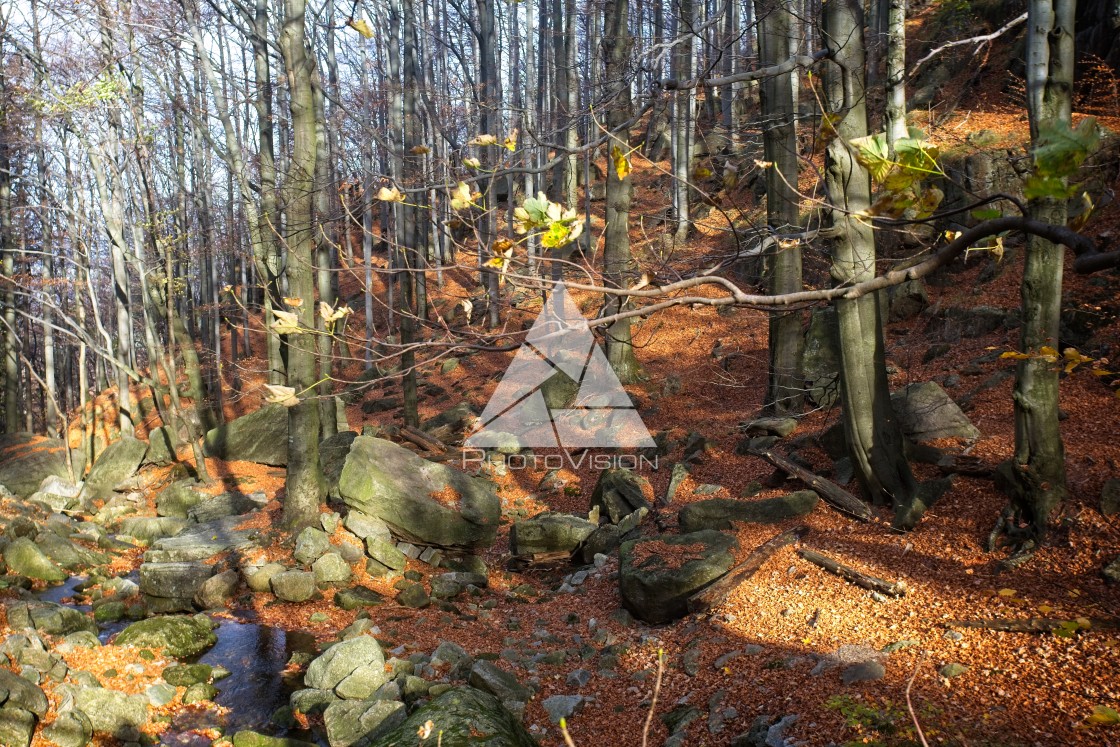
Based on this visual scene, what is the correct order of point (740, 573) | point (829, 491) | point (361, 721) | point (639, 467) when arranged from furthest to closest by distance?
1. point (639, 467)
2. point (829, 491)
3. point (740, 573)
4. point (361, 721)

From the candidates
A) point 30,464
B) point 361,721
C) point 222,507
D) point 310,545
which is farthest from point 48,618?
point 30,464

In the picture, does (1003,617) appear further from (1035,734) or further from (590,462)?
(590,462)

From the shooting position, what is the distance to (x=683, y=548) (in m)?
6.79

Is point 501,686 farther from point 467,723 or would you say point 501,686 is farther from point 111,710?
point 111,710

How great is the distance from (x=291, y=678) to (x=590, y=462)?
634 cm

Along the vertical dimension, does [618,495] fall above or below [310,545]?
above

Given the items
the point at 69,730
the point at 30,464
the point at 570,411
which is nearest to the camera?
the point at 69,730

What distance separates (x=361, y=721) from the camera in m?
5.08

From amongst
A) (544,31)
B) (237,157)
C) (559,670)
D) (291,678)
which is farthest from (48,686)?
(544,31)

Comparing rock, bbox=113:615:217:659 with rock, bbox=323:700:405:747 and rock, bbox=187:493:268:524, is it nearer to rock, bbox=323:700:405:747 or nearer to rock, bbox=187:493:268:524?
rock, bbox=323:700:405:747

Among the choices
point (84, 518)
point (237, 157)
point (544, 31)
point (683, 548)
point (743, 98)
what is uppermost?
point (544, 31)

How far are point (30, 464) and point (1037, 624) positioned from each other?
16.1 m

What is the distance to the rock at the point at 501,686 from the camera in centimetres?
506

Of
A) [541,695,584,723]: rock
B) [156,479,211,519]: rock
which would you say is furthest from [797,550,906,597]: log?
[156,479,211,519]: rock
